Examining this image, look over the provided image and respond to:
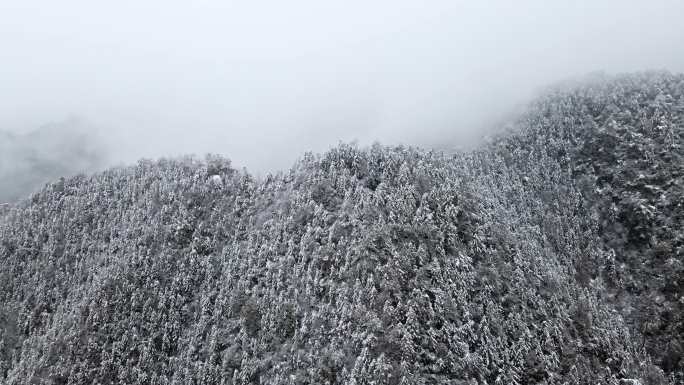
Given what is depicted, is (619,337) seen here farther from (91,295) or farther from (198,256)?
(91,295)

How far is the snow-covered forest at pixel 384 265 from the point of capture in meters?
106

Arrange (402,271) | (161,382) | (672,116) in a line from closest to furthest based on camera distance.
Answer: (402,271)
(161,382)
(672,116)

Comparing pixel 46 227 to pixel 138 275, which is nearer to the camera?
pixel 138 275

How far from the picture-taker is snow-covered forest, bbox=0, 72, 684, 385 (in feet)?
348

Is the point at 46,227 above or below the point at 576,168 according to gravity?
above

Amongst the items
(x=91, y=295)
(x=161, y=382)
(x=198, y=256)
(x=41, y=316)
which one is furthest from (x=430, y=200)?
(x=41, y=316)

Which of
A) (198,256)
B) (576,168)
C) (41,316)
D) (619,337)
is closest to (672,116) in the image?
Answer: (576,168)

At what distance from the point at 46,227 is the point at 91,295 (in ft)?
166

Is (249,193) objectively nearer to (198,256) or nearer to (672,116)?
(198,256)

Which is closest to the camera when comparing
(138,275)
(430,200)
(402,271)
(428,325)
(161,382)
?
(428,325)

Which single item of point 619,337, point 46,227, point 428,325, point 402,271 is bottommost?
point 619,337

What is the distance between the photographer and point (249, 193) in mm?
162250

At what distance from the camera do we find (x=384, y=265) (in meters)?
112

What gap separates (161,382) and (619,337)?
11162 cm
